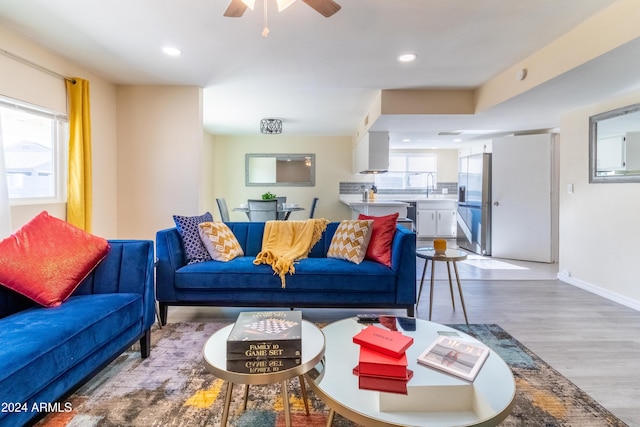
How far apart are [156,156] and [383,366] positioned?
3.63m

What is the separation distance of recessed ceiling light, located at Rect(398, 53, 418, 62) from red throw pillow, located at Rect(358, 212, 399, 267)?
1440mm

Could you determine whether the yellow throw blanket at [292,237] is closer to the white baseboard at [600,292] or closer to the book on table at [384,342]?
the book on table at [384,342]

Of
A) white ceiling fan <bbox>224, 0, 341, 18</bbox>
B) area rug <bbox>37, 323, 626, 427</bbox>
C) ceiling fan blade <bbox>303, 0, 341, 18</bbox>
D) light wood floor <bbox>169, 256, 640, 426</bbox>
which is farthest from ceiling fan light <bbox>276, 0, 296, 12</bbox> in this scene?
light wood floor <bbox>169, 256, 640, 426</bbox>

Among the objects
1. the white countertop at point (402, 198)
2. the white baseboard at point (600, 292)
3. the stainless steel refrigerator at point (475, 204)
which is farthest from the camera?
the white countertop at point (402, 198)

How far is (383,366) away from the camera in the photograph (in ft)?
4.04

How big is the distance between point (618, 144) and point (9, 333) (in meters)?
4.87

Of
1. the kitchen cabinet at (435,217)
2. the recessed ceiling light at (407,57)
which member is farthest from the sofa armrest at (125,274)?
the kitchen cabinet at (435,217)

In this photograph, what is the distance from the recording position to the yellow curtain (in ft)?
10.4

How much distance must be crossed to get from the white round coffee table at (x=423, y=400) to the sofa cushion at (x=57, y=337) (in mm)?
1079

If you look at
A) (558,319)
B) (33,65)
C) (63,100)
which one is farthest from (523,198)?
(33,65)

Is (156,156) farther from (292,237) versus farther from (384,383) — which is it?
(384,383)

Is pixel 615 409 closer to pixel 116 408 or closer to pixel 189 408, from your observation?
pixel 189 408

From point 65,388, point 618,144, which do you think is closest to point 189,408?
point 65,388

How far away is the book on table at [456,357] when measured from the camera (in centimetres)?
129
